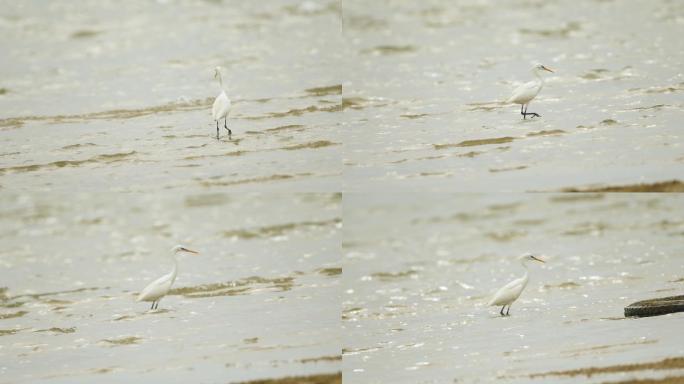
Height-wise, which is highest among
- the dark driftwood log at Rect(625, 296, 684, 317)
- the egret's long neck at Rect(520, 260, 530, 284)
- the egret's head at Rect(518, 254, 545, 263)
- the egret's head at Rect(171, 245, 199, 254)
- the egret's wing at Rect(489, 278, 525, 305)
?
the egret's head at Rect(171, 245, 199, 254)

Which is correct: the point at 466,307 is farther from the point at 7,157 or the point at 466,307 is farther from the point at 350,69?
the point at 7,157

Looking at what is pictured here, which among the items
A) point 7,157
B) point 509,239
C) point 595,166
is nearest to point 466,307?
point 509,239

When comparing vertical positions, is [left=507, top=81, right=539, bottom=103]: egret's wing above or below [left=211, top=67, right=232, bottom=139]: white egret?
above

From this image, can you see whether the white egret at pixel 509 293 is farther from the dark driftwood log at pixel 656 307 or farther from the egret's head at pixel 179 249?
the egret's head at pixel 179 249

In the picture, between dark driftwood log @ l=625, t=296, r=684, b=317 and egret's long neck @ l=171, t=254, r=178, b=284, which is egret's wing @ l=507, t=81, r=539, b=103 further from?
egret's long neck @ l=171, t=254, r=178, b=284

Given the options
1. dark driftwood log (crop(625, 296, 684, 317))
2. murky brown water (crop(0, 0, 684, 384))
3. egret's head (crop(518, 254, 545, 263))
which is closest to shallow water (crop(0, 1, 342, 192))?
murky brown water (crop(0, 0, 684, 384))

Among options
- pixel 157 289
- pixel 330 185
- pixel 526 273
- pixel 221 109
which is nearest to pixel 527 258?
pixel 526 273
